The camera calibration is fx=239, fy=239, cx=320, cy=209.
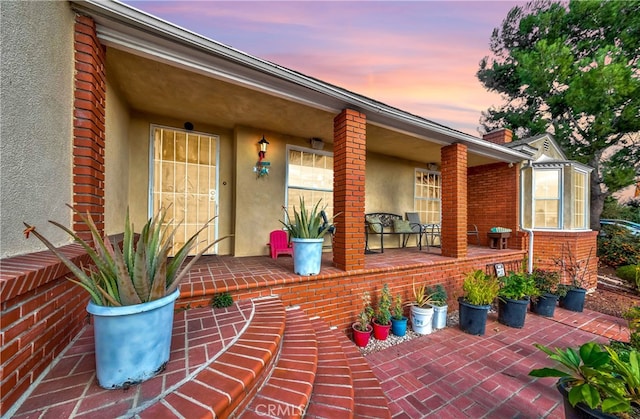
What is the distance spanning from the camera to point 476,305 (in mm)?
3410

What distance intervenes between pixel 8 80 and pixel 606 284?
453 inches

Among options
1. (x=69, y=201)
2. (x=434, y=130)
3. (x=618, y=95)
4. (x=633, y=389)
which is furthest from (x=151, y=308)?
(x=618, y=95)

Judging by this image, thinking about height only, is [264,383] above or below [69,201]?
below

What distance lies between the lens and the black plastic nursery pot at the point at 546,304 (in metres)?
4.20

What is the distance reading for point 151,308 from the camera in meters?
1.22

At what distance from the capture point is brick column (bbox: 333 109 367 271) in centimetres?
334

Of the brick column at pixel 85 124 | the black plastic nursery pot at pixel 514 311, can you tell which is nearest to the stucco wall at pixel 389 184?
the black plastic nursery pot at pixel 514 311

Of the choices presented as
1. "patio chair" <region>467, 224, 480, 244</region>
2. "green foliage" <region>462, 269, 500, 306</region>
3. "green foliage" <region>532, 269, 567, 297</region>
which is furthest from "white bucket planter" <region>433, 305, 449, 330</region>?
"patio chair" <region>467, 224, 480, 244</region>

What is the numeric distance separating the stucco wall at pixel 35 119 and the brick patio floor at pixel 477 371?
2917mm

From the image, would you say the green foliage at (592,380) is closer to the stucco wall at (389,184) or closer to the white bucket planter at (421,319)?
the white bucket planter at (421,319)

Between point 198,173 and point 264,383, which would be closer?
point 264,383

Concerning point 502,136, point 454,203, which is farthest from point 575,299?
point 502,136

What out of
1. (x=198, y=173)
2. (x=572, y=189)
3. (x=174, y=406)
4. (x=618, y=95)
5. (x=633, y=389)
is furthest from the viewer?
(x=618, y=95)

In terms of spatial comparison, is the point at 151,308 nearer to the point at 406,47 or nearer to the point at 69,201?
the point at 69,201
